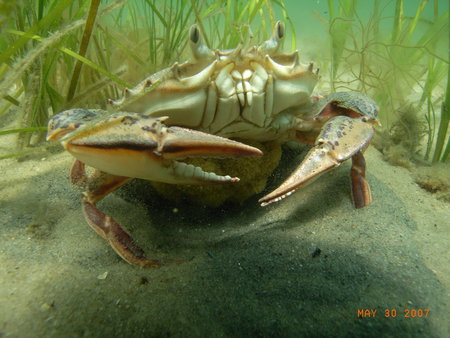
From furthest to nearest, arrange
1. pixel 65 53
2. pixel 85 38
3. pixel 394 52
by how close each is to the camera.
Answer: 1. pixel 394 52
2. pixel 65 53
3. pixel 85 38

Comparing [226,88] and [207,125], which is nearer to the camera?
[226,88]

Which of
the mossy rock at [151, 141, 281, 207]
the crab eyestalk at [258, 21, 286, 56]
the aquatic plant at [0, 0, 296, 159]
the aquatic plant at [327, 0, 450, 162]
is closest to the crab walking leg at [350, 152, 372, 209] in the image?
the mossy rock at [151, 141, 281, 207]

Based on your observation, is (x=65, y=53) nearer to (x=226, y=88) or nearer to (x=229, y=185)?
(x=226, y=88)

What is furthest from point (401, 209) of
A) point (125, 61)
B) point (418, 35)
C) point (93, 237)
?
point (125, 61)

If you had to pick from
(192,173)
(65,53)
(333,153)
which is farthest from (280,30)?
(65,53)

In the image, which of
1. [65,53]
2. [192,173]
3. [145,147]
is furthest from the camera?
[65,53]

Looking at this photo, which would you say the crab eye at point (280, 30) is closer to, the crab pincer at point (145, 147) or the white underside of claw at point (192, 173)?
the crab pincer at point (145, 147)

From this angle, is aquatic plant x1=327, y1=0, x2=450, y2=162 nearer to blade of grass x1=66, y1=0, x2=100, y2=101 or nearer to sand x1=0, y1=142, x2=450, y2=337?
sand x1=0, y1=142, x2=450, y2=337

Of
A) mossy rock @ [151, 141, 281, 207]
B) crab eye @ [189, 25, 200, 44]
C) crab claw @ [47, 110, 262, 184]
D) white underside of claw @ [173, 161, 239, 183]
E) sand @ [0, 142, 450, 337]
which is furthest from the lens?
mossy rock @ [151, 141, 281, 207]
